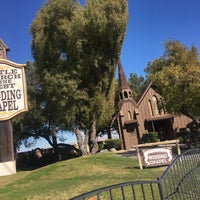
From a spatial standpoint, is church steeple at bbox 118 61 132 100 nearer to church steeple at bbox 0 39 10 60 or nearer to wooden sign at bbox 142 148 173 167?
church steeple at bbox 0 39 10 60

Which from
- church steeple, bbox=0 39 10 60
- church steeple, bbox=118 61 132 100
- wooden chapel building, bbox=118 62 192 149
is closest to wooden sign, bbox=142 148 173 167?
church steeple, bbox=0 39 10 60

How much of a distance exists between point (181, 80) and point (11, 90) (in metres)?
11.4

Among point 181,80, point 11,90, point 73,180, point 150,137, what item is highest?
point 181,80

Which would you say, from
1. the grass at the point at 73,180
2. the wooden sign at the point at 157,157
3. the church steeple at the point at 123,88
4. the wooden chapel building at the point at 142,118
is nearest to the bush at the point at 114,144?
the wooden chapel building at the point at 142,118

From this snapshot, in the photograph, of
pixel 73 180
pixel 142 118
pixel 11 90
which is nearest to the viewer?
pixel 73 180

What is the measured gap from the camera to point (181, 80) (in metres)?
19.9

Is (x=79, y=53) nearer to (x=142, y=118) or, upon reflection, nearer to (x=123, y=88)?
(x=142, y=118)

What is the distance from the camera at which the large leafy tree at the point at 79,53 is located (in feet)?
68.3

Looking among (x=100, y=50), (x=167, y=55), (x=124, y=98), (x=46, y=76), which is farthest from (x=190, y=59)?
(x=124, y=98)

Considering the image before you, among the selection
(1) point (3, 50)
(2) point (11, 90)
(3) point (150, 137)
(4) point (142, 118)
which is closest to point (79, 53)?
(1) point (3, 50)

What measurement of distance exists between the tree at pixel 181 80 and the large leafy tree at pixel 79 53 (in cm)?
404

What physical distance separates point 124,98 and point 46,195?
2951 cm

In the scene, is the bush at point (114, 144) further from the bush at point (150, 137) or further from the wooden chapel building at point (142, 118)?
the bush at point (150, 137)

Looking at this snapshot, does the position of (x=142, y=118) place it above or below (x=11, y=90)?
above
